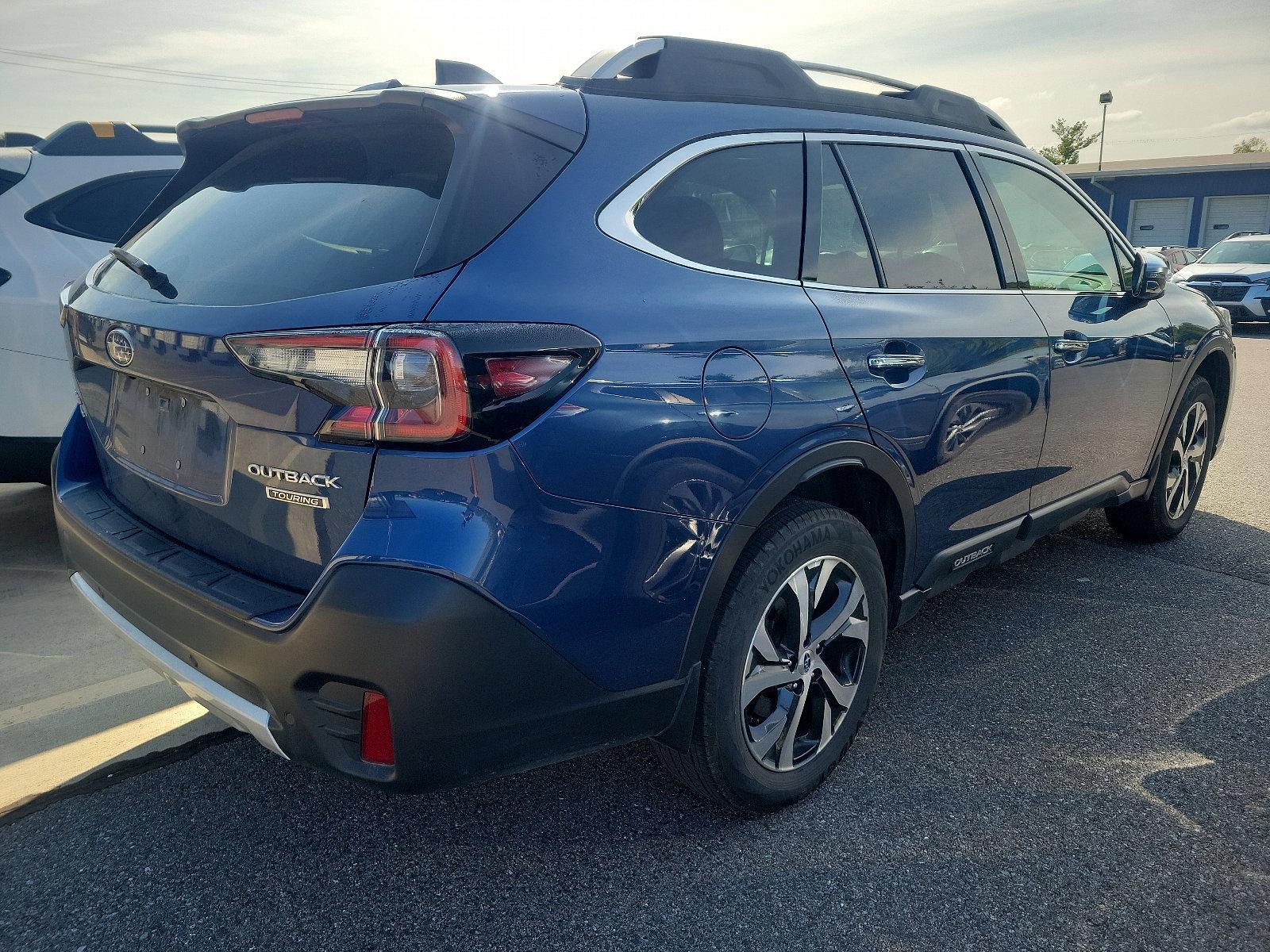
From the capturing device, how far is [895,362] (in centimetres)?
266

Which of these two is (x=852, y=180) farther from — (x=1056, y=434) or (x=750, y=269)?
(x=1056, y=434)

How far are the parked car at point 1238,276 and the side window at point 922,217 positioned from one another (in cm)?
1449

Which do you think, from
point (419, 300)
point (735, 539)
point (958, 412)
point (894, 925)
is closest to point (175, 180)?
point (419, 300)

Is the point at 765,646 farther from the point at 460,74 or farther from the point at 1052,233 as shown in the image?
the point at 1052,233

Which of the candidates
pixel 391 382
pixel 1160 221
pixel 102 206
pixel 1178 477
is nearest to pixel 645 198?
pixel 391 382

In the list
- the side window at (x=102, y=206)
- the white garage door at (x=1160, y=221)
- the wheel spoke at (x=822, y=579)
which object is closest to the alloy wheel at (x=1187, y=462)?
the wheel spoke at (x=822, y=579)

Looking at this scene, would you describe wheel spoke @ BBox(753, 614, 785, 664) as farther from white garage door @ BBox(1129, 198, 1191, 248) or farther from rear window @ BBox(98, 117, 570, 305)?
white garage door @ BBox(1129, 198, 1191, 248)

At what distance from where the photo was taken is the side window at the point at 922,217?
2.85m

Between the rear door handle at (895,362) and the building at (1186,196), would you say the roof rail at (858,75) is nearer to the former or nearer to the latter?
the rear door handle at (895,362)

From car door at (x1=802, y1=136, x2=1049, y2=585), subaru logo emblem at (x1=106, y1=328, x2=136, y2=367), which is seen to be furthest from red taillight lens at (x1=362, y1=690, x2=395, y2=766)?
car door at (x1=802, y1=136, x2=1049, y2=585)

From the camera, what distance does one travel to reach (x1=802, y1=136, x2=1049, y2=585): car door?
2.63 meters

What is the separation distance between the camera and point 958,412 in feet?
9.53

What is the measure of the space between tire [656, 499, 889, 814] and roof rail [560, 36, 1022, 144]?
1047 millimetres

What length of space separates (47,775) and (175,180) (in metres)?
1.64
